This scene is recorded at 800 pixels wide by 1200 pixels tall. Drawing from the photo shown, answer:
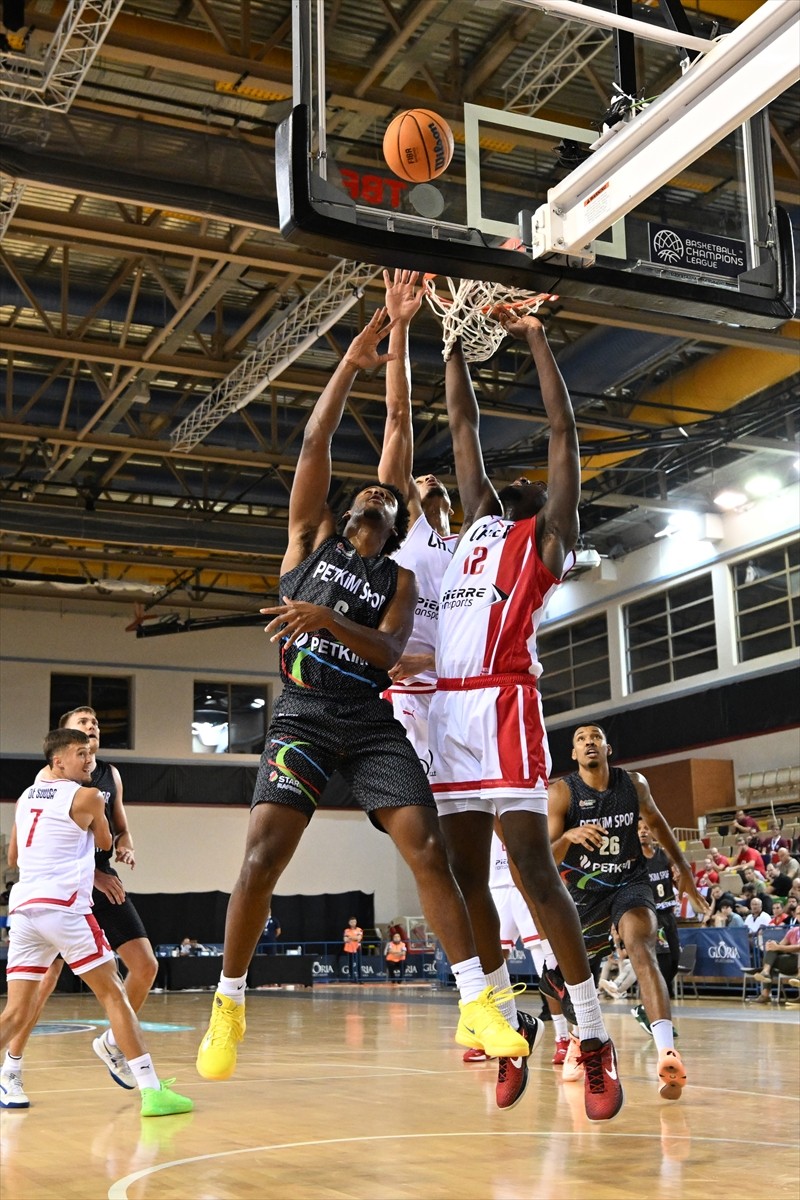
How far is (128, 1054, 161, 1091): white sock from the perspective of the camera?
768 cm

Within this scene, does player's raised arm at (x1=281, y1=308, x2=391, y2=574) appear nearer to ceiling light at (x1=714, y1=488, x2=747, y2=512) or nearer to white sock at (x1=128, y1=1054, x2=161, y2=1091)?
white sock at (x1=128, y1=1054, x2=161, y2=1091)

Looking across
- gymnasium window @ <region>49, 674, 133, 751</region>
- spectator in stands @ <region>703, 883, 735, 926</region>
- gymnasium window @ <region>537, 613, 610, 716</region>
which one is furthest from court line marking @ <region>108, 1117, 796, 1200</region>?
gymnasium window @ <region>49, 674, 133, 751</region>

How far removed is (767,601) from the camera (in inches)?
1025

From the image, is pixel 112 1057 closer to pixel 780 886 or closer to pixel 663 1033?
pixel 663 1033

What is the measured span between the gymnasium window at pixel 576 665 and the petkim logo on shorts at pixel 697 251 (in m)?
24.9

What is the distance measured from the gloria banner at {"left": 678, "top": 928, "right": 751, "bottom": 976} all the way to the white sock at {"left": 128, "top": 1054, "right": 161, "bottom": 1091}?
43.5ft

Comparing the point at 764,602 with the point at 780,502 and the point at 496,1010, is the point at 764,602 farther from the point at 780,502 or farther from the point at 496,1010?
the point at 496,1010

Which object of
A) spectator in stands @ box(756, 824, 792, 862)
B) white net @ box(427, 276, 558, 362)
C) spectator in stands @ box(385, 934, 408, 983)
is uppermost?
white net @ box(427, 276, 558, 362)

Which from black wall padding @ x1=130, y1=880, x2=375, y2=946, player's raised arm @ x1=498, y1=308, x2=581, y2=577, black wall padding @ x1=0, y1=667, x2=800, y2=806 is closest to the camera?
player's raised arm @ x1=498, y1=308, x2=581, y2=577

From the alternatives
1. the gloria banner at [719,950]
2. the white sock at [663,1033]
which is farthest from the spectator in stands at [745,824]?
the white sock at [663,1033]

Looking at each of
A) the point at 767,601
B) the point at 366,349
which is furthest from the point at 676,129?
the point at 767,601

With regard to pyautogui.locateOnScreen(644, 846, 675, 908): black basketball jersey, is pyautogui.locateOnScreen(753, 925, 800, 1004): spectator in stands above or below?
below

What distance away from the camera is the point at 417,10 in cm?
1195

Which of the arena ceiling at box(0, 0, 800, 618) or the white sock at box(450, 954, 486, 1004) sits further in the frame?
the arena ceiling at box(0, 0, 800, 618)
